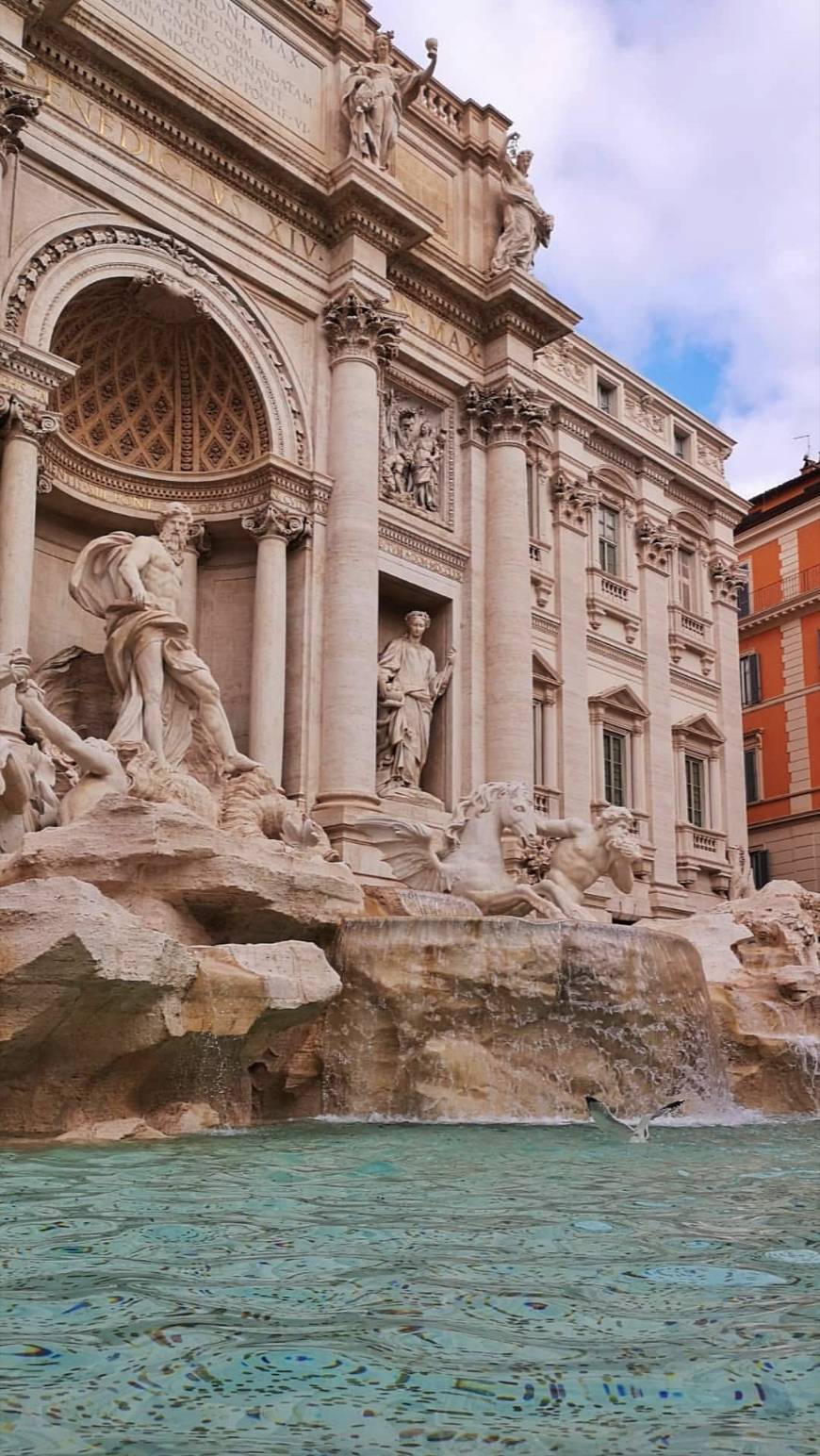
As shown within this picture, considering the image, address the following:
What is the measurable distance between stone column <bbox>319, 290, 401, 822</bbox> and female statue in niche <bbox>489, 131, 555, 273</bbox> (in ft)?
12.4

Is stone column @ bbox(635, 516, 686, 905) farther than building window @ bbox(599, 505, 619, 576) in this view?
No

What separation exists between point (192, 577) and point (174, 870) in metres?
10.6

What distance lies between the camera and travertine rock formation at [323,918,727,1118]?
909 centimetres

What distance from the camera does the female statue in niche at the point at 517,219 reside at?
73.4 ft

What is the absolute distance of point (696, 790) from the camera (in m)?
28.0

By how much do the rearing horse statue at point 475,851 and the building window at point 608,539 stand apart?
14.7 metres

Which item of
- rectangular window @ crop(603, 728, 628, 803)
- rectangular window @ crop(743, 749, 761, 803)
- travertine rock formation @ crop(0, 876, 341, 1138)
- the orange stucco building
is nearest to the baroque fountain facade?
travertine rock formation @ crop(0, 876, 341, 1138)

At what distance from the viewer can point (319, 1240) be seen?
12.9 ft

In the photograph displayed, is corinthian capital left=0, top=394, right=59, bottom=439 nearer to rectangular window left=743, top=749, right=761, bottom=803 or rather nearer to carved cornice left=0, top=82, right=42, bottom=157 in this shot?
carved cornice left=0, top=82, right=42, bottom=157

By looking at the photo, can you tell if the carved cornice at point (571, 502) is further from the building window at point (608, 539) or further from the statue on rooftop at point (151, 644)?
the statue on rooftop at point (151, 644)

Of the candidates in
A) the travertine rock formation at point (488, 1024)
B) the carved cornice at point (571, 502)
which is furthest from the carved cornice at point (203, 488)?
the travertine rock formation at point (488, 1024)

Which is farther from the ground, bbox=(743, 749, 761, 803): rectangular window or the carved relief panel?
the carved relief panel

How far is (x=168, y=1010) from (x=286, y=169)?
49.6ft

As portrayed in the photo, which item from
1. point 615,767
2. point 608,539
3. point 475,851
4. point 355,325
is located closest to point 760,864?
point 615,767
